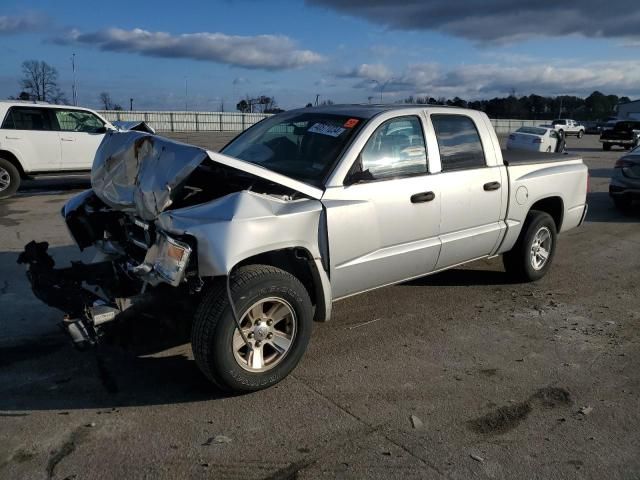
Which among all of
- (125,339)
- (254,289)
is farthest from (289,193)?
(125,339)

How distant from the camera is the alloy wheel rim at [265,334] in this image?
3.65m

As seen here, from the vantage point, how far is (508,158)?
5.93 metres

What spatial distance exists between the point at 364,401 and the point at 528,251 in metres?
3.13

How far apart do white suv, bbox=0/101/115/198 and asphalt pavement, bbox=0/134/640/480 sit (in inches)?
275

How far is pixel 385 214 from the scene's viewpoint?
4.39 meters

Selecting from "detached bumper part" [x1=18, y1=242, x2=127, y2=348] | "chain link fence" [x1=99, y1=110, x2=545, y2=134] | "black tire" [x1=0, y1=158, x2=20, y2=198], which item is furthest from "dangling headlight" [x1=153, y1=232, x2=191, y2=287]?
"chain link fence" [x1=99, y1=110, x2=545, y2=134]

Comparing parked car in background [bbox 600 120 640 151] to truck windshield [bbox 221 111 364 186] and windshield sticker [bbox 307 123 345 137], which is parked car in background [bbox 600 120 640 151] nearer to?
truck windshield [bbox 221 111 364 186]

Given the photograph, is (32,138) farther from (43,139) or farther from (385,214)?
(385,214)

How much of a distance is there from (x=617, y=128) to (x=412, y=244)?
33.4 metres

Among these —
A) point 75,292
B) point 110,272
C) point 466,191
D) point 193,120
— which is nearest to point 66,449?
point 75,292

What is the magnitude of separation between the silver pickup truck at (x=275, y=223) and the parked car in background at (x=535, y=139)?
2182cm

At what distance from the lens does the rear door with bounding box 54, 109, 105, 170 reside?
40.5 ft

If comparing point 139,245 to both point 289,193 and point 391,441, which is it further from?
point 391,441

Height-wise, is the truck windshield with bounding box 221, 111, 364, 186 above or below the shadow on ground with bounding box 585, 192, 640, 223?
above
